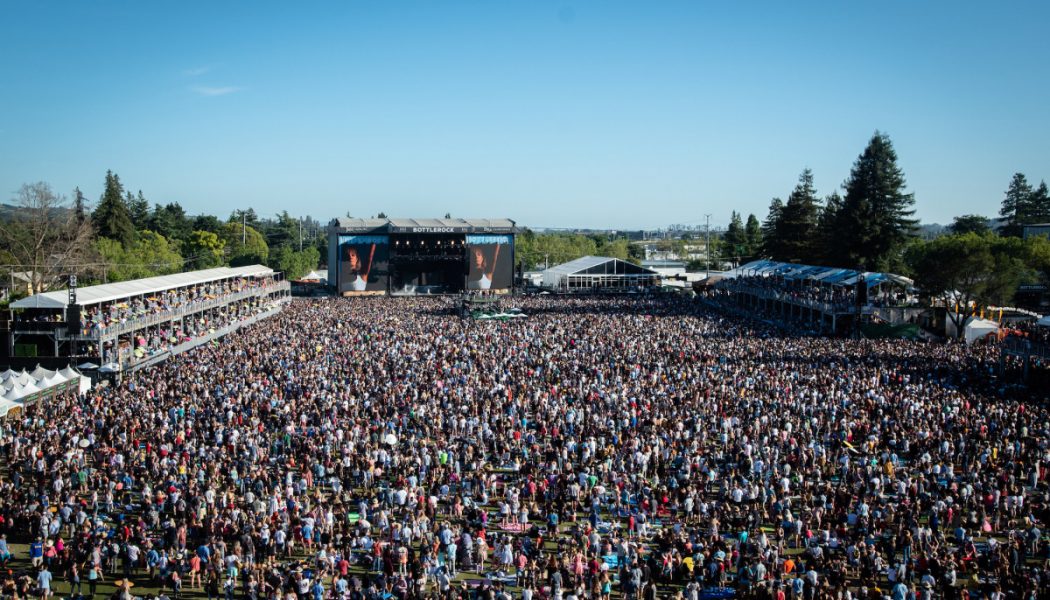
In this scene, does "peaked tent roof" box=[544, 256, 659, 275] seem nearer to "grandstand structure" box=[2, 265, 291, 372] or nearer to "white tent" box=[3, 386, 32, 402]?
"grandstand structure" box=[2, 265, 291, 372]

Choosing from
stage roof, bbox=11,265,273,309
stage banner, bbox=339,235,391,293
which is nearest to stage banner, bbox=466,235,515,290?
stage banner, bbox=339,235,391,293

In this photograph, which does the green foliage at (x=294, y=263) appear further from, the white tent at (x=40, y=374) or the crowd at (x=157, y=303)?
the white tent at (x=40, y=374)

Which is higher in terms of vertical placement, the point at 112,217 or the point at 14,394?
the point at 112,217

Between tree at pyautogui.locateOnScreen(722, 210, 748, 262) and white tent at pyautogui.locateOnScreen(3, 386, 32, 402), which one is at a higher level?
tree at pyautogui.locateOnScreen(722, 210, 748, 262)

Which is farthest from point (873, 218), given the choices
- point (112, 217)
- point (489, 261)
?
point (112, 217)

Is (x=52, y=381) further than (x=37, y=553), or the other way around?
(x=52, y=381)

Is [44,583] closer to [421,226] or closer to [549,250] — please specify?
[421,226]

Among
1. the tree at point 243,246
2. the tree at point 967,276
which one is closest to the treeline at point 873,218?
the tree at point 967,276
